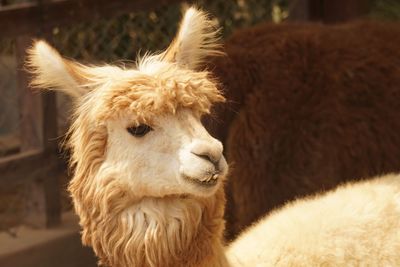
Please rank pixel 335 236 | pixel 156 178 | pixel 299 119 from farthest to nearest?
pixel 299 119
pixel 335 236
pixel 156 178

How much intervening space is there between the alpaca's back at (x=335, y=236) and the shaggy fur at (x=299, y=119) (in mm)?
1172

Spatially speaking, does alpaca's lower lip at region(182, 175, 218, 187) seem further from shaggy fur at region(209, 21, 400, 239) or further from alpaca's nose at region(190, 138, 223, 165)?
shaggy fur at region(209, 21, 400, 239)

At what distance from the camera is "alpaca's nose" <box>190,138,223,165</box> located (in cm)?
306

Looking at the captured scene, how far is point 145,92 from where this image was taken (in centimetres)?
317

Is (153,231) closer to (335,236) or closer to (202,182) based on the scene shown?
(202,182)

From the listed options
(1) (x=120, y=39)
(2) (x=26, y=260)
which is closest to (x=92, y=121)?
(2) (x=26, y=260)

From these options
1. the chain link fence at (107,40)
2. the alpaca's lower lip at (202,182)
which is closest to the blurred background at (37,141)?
the chain link fence at (107,40)

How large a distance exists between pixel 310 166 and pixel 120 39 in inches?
97.4

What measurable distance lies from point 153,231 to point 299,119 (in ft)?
6.51

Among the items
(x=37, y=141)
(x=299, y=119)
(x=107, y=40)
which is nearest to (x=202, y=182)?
(x=299, y=119)

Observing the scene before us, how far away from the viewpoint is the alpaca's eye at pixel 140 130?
126 inches

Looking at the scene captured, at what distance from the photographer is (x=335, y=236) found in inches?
138

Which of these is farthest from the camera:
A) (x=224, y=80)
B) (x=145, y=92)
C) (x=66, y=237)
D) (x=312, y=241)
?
(x=66, y=237)

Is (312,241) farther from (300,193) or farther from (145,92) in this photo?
(300,193)
